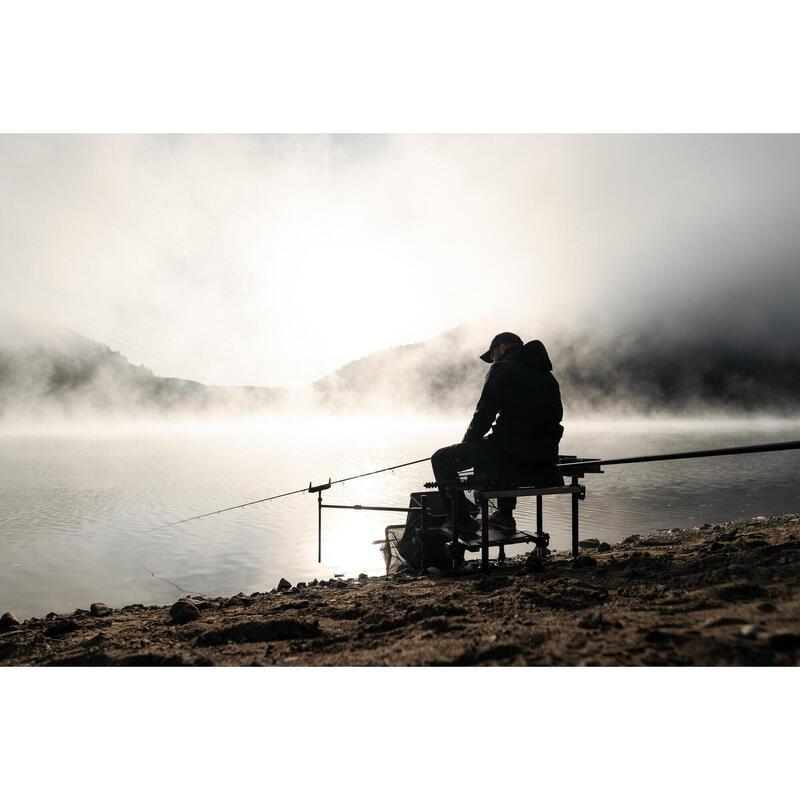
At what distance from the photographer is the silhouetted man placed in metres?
4.75

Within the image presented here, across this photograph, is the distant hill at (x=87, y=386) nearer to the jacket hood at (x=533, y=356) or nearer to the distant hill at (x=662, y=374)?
the distant hill at (x=662, y=374)

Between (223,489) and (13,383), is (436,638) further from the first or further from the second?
(13,383)

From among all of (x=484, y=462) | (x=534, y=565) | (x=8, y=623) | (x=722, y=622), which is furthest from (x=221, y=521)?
(x=722, y=622)

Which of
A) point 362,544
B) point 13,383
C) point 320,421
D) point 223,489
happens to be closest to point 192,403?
point 320,421

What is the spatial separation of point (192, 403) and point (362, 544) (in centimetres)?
14182

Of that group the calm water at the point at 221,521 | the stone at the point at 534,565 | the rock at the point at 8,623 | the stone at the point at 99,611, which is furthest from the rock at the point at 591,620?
the calm water at the point at 221,521

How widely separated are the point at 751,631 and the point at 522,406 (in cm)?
270

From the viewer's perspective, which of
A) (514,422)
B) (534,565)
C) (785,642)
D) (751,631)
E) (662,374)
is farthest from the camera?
(662,374)

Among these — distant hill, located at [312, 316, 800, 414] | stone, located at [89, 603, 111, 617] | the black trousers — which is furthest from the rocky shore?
distant hill, located at [312, 316, 800, 414]

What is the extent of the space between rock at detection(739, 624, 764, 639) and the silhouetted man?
2.58 m

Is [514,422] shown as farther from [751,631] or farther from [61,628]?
[61,628]

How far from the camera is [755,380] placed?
4636 inches

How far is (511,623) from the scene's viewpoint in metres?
3.05

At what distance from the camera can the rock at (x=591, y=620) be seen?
109 inches
